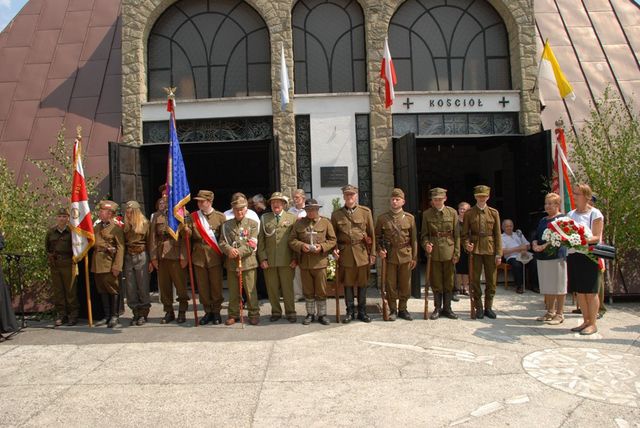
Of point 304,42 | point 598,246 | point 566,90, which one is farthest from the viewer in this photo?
point 304,42

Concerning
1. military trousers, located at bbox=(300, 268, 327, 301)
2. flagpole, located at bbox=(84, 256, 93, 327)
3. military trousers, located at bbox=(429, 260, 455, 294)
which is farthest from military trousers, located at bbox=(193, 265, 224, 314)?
military trousers, located at bbox=(429, 260, 455, 294)

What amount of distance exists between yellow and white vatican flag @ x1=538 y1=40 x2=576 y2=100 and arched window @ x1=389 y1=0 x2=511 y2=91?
109 centimetres

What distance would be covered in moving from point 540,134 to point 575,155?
3.50 ft

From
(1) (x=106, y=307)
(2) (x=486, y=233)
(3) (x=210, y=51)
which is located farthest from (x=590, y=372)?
(3) (x=210, y=51)

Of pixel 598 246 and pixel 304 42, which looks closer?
pixel 598 246

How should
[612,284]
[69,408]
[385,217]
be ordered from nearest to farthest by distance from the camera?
[69,408]
[385,217]
[612,284]

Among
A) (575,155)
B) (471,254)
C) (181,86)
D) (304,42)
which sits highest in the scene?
(304,42)

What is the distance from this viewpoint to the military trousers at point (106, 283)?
23.1ft

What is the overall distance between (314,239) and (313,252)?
18 cm

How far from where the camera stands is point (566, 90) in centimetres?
911

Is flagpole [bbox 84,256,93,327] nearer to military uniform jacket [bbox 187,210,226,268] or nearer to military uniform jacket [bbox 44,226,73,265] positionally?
military uniform jacket [bbox 44,226,73,265]

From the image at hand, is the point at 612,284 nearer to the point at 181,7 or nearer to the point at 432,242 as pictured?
the point at 432,242

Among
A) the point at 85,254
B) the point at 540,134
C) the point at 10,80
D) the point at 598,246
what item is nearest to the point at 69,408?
the point at 85,254

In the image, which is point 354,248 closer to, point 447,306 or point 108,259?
point 447,306
